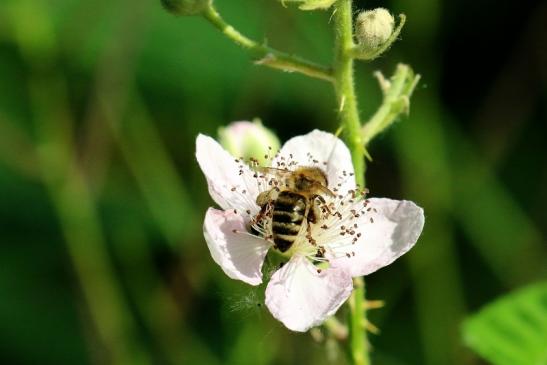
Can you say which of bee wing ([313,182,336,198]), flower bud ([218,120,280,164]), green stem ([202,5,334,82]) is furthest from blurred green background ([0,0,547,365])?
green stem ([202,5,334,82])

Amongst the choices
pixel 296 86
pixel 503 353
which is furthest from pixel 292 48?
pixel 503 353

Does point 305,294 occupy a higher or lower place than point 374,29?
lower

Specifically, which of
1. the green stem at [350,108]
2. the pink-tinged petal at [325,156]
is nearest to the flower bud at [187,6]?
the green stem at [350,108]

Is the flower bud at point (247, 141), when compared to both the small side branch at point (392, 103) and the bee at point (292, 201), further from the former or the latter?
the small side branch at point (392, 103)

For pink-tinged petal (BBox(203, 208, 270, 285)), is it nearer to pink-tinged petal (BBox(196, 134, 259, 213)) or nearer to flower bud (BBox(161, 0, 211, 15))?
pink-tinged petal (BBox(196, 134, 259, 213))

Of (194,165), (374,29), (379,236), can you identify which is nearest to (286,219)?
(379,236)

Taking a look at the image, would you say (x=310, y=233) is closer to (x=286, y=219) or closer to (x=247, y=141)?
(x=286, y=219)

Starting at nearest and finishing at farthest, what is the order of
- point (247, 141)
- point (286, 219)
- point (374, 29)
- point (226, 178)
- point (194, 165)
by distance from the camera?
1. point (374, 29)
2. point (286, 219)
3. point (226, 178)
4. point (247, 141)
5. point (194, 165)
